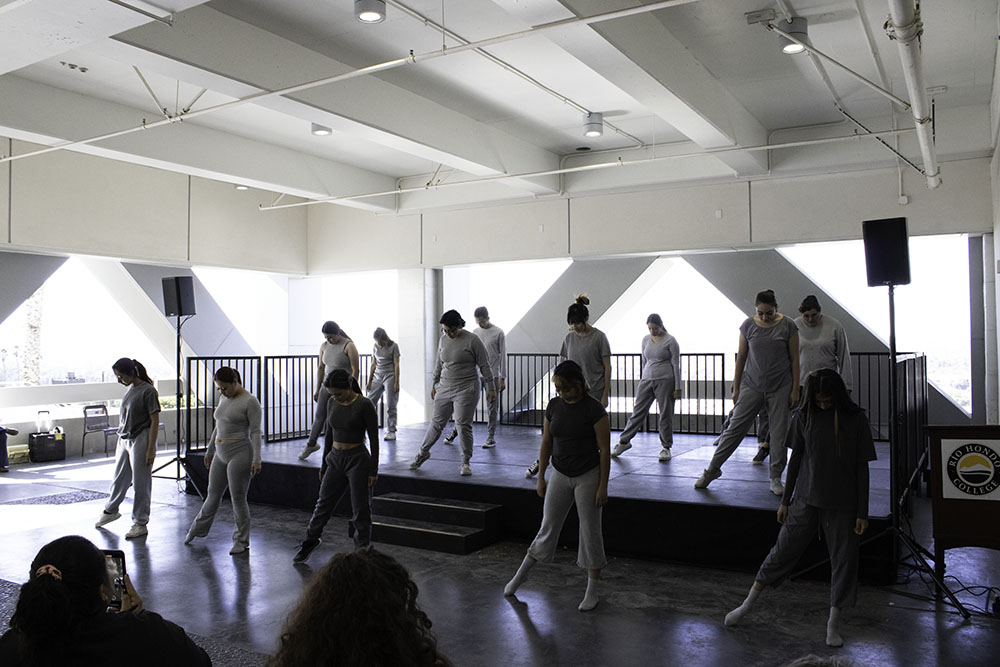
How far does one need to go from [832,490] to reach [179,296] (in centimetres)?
678

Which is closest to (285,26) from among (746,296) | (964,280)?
(746,296)

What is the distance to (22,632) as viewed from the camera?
1.71 m

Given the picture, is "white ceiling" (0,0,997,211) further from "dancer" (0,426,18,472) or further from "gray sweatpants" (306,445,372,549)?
"dancer" (0,426,18,472)

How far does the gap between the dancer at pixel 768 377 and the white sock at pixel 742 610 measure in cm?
152

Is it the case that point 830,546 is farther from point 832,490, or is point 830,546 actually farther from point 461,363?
point 461,363

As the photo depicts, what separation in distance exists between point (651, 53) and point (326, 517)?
4385mm

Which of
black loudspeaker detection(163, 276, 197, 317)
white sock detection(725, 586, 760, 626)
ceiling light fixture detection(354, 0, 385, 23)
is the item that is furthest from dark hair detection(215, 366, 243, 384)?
white sock detection(725, 586, 760, 626)

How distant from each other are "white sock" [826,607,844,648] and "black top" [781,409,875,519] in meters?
0.53

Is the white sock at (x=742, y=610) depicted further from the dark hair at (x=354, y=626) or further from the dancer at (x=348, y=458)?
the dark hair at (x=354, y=626)

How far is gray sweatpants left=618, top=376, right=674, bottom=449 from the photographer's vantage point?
7664 mm

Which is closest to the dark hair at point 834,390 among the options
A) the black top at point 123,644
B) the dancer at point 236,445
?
the black top at point 123,644

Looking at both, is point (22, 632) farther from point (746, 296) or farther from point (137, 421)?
point (746, 296)

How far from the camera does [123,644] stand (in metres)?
1.80

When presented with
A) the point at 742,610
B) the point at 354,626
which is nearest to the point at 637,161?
the point at 742,610
